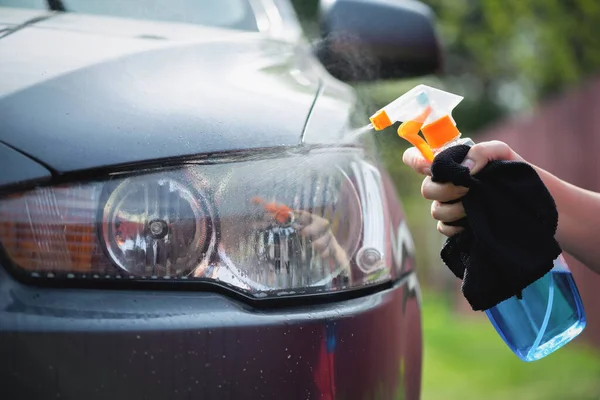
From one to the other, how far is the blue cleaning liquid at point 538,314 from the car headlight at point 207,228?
0.42 m

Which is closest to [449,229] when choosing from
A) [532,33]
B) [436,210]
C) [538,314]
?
[436,210]

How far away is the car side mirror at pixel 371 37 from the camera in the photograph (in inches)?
87.7

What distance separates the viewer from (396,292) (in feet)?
4.93

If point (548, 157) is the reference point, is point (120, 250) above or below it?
above

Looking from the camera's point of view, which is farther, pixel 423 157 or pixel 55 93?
pixel 423 157

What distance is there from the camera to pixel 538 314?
5.59 ft

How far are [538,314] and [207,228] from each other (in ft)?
2.61

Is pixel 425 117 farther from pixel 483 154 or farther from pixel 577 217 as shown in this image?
A: pixel 577 217

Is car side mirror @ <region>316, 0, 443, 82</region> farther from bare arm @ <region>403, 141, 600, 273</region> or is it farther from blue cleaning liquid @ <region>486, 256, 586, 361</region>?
blue cleaning liquid @ <region>486, 256, 586, 361</region>

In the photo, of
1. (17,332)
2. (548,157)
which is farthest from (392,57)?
(548,157)

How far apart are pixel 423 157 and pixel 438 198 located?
10 centimetres

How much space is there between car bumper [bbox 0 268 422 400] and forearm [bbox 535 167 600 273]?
0.65m

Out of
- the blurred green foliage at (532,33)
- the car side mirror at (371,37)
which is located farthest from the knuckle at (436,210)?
the blurred green foliage at (532,33)

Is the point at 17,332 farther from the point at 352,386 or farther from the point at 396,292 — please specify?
the point at 396,292
